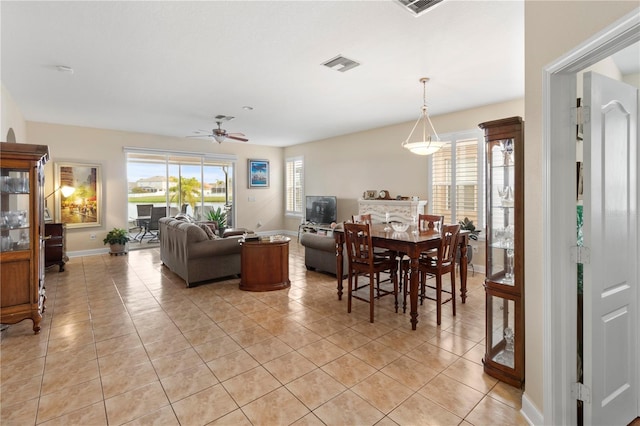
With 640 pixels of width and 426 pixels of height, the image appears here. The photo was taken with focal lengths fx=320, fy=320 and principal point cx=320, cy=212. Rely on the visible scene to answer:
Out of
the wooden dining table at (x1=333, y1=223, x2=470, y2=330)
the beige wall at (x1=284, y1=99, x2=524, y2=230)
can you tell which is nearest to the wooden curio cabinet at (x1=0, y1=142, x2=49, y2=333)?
the wooden dining table at (x1=333, y1=223, x2=470, y2=330)

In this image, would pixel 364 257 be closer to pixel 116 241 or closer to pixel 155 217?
pixel 116 241

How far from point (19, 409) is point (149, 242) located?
265 inches

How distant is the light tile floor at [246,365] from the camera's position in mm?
1999

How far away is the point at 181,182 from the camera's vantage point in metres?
8.46

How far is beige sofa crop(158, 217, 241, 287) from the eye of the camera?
455 cm

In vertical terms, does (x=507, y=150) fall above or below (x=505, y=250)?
above

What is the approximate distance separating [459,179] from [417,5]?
389 centimetres

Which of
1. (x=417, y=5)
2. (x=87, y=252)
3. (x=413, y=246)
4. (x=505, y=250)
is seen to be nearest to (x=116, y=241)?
(x=87, y=252)

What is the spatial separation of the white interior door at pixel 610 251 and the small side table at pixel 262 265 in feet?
11.5

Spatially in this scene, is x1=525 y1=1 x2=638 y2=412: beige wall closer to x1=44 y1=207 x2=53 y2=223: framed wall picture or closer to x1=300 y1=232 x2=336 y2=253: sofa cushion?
x1=300 y1=232 x2=336 y2=253: sofa cushion

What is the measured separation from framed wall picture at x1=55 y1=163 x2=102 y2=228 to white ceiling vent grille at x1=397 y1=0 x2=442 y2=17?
7222 millimetres

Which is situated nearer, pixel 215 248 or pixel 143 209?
pixel 215 248

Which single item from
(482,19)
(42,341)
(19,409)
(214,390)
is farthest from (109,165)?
(482,19)

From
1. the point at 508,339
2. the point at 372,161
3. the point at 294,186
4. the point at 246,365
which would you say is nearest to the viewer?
the point at 508,339
